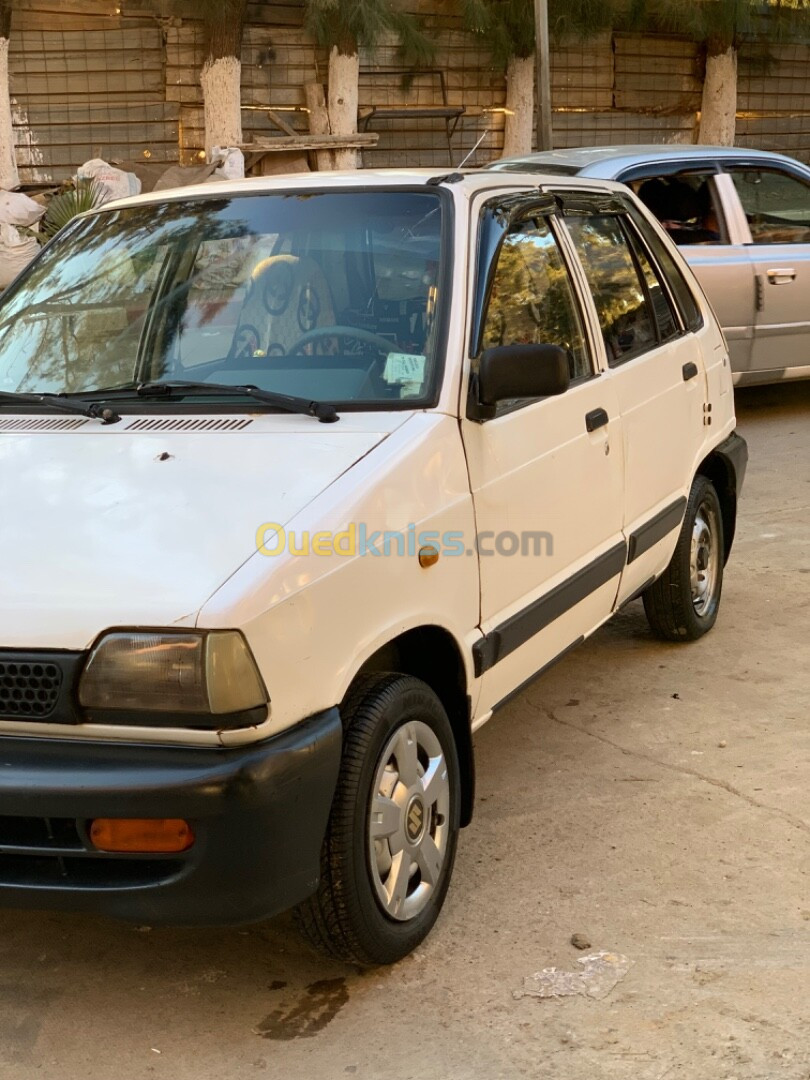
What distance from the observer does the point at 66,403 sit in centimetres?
372

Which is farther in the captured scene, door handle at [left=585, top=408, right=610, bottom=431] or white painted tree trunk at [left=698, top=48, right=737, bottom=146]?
white painted tree trunk at [left=698, top=48, right=737, bottom=146]

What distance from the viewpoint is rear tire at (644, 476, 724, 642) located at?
5.30 meters

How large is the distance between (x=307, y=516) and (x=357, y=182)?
144 cm

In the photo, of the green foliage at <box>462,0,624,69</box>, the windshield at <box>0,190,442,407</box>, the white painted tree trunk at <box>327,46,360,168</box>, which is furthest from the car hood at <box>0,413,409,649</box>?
the green foliage at <box>462,0,624,69</box>

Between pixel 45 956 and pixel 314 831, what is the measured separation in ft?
3.06

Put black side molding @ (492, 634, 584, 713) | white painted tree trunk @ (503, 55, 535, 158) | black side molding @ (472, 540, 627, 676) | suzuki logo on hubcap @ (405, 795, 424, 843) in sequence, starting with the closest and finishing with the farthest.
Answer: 1. suzuki logo on hubcap @ (405, 795, 424, 843)
2. black side molding @ (472, 540, 627, 676)
3. black side molding @ (492, 634, 584, 713)
4. white painted tree trunk @ (503, 55, 535, 158)

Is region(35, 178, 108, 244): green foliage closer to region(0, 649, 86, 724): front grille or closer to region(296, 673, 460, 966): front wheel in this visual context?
region(296, 673, 460, 966): front wheel

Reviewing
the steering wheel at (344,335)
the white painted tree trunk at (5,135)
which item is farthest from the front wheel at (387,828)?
the white painted tree trunk at (5,135)

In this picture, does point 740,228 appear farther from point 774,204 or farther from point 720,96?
point 720,96

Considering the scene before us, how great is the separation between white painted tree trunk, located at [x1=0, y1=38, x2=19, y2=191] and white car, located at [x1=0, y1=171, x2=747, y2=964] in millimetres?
11574

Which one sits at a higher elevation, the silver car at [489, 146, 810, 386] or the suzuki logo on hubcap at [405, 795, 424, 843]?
the silver car at [489, 146, 810, 386]

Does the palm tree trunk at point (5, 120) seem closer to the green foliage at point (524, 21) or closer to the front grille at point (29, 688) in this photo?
the green foliage at point (524, 21)

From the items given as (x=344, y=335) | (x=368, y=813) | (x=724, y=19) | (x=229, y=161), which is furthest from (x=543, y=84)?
(x=368, y=813)

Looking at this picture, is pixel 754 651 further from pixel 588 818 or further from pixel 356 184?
pixel 356 184
